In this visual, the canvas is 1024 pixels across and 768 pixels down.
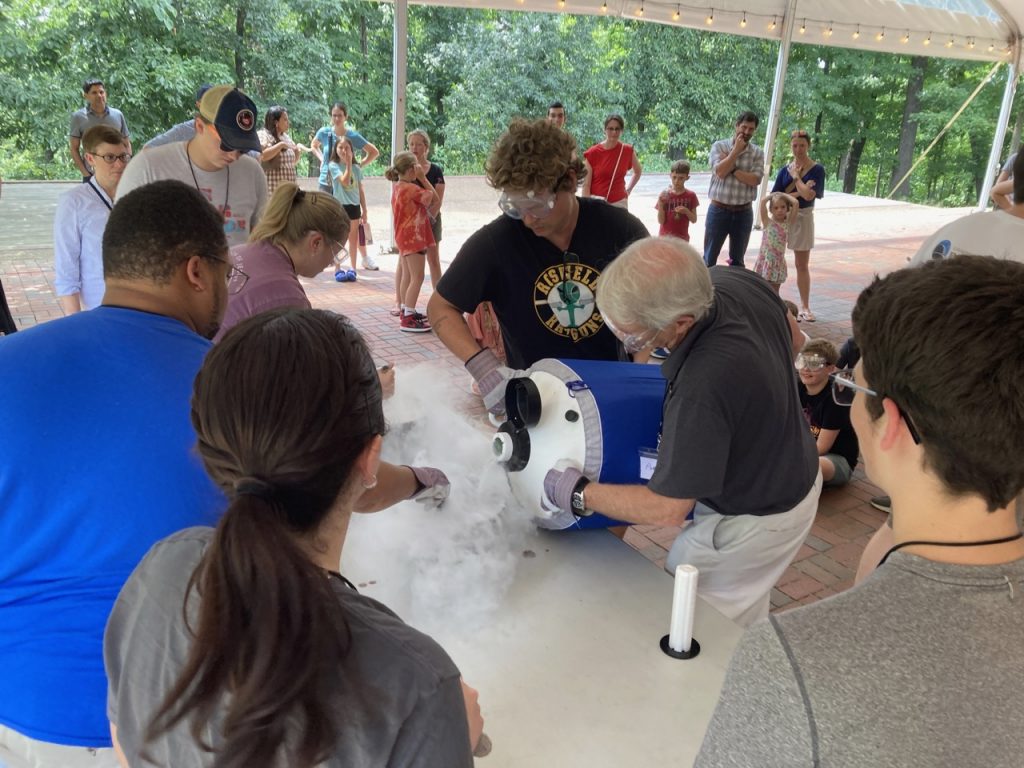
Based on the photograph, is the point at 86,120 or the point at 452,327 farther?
the point at 86,120

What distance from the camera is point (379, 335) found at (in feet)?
19.0

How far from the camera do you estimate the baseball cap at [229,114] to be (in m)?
2.74

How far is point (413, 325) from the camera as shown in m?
5.98

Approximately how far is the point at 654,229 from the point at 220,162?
9.54 metres

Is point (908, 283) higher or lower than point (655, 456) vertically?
higher

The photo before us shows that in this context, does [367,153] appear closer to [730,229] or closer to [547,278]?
[730,229]

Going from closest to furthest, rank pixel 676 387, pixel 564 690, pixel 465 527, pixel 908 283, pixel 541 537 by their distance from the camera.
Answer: pixel 908 283
pixel 564 690
pixel 676 387
pixel 465 527
pixel 541 537

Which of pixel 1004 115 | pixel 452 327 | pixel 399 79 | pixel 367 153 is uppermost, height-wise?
pixel 1004 115

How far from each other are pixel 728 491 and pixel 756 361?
0.34 m

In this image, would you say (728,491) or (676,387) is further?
(728,491)

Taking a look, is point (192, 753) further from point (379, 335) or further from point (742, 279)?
point (379, 335)

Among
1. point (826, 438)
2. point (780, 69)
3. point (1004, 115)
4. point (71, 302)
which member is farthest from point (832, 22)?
point (71, 302)

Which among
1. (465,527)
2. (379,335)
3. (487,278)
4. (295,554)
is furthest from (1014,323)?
(379,335)

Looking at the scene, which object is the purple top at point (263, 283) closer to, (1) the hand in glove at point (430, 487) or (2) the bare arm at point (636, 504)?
(1) the hand in glove at point (430, 487)
